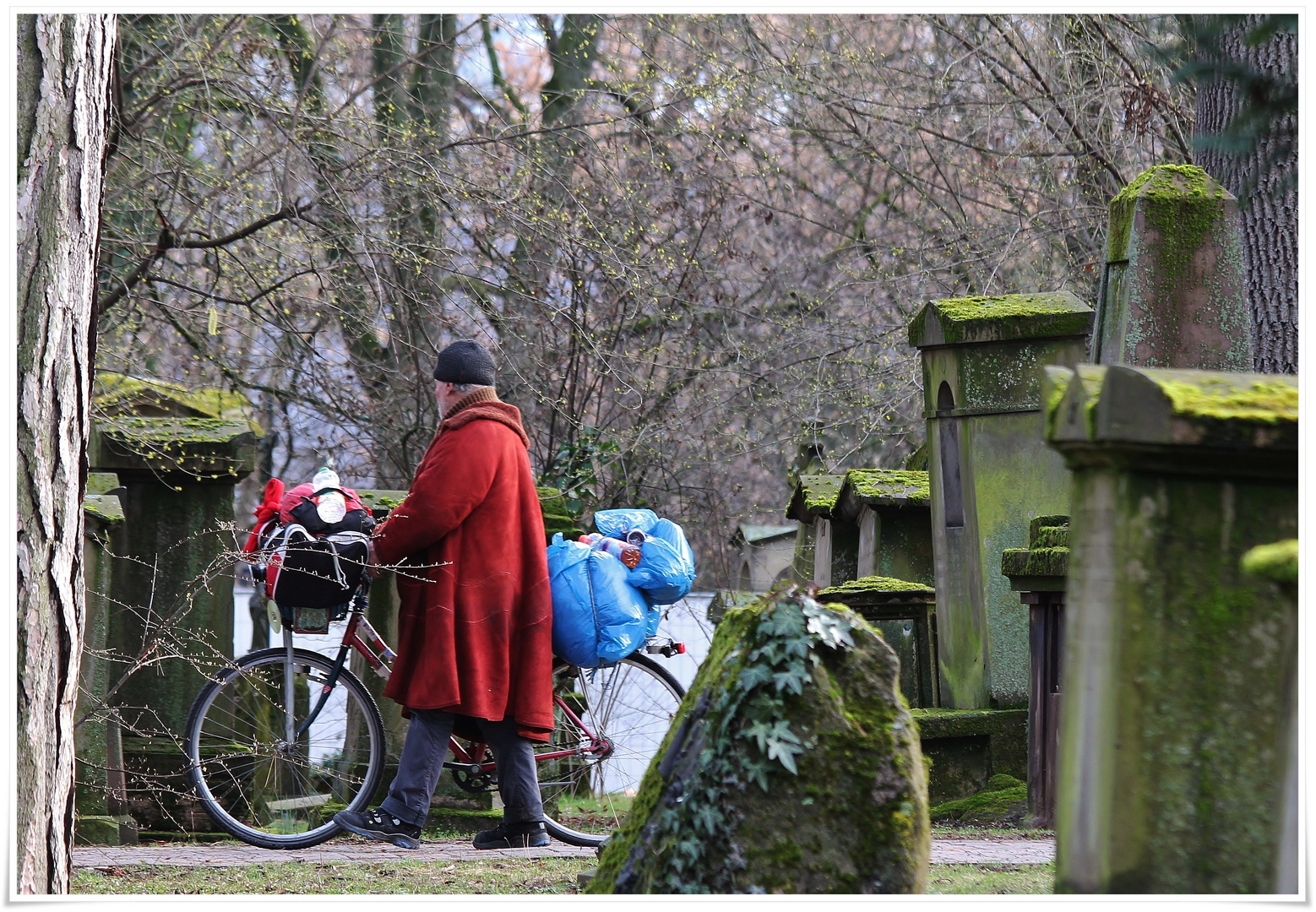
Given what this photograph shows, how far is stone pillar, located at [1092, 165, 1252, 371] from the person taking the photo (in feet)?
18.0

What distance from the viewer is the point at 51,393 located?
3371mm

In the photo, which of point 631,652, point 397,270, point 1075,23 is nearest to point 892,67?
point 1075,23

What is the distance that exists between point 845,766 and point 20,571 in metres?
2.10

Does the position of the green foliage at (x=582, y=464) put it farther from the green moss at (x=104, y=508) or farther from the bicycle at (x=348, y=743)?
the green moss at (x=104, y=508)

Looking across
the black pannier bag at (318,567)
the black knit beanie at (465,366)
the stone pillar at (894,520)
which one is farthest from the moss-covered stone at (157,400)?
the stone pillar at (894,520)

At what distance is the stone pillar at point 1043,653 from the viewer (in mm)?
5676

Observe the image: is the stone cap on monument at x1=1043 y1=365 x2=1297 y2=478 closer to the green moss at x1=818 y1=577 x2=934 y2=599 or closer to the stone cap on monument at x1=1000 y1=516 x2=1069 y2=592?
the stone cap on monument at x1=1000 y1=516 x2=1069 y2=592

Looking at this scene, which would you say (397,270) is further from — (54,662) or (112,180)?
(54,662)

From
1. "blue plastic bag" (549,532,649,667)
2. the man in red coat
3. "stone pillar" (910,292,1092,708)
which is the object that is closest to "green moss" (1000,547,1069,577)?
"stone pillar" (910,292,1092,708)

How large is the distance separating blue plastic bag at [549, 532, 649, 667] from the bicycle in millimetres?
282

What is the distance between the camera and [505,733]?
5.03 meters

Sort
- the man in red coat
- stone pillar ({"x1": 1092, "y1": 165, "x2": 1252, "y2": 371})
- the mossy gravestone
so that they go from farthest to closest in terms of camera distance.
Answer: stone pillar ({"x1": 1092, "y1": 165, "x2": 1252, "y2": 371}), the man in red coat, the mossy gravestone

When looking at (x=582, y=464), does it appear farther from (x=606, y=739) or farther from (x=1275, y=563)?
(x=1275, y=563)

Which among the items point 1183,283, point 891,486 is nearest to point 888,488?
point 891,486
